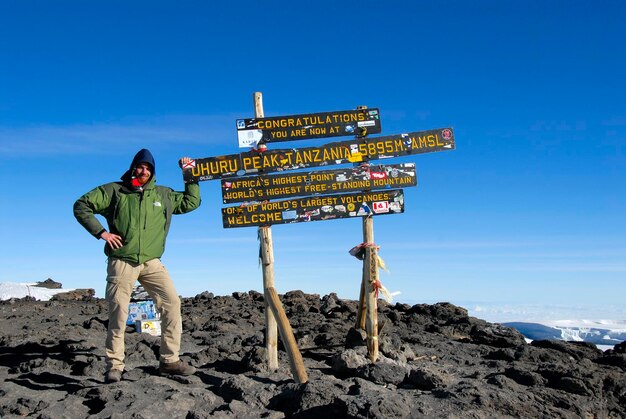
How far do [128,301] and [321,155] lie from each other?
10.0 ft

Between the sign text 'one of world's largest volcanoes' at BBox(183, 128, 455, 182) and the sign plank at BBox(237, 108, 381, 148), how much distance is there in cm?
16

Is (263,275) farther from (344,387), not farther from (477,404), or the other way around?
(477,404)

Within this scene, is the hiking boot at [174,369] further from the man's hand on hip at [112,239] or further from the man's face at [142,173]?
the man's face at [142,173]

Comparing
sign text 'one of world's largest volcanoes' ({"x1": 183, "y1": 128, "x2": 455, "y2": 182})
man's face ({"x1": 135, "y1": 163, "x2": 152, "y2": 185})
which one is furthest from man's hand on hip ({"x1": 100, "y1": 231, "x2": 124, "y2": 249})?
sign text 'one of world's largest volcanoes' ({"x1": 183, "y1": 128, "x2": 455, "y2": 182})

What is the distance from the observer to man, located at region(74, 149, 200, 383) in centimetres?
714

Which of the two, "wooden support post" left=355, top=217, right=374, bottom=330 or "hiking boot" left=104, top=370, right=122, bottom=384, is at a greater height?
"wooden support post" left=355, top=217, right=374, bottom=330

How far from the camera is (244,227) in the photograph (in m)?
8.11

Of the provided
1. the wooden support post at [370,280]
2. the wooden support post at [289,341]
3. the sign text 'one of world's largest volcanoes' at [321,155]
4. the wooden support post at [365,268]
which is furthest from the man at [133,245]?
the wooden support post at [365,268]

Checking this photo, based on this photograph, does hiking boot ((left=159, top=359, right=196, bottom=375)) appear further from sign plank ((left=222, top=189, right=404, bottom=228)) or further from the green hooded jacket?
sign plank ((left=222, top=189, right=404, bottom=228))

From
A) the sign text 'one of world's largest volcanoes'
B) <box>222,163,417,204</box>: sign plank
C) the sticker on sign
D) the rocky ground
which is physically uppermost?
the sign text 'one of world's largest volcanoes'

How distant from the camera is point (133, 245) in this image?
7188mm

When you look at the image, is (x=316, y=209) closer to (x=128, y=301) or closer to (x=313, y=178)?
(x=313, y=178)

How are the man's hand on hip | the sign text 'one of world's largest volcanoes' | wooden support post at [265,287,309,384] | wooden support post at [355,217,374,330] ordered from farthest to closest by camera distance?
wooden support post at [355,217,374,330]
the sign text 'one of world's largest volcanoes'
wooden support post at [265,287,309,384]
the man's hand on hip

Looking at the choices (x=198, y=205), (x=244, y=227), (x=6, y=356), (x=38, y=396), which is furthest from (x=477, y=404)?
(x=6, y=356)
